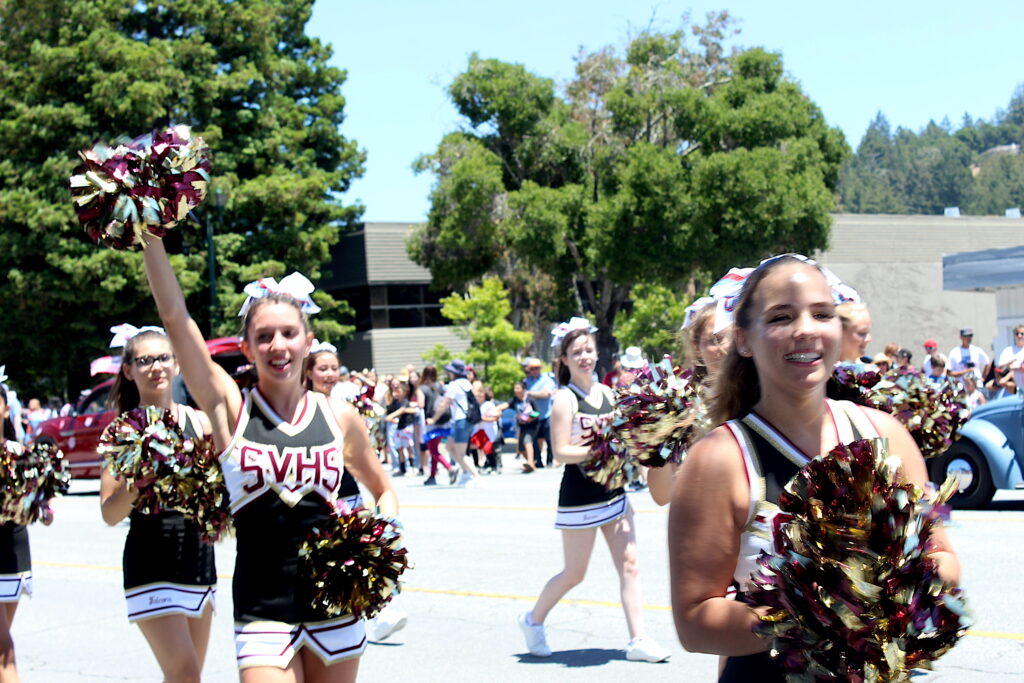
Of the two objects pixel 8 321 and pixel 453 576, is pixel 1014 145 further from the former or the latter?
pixel 453 576

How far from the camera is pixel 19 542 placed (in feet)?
17.6

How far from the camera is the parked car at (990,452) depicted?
11.6 meters

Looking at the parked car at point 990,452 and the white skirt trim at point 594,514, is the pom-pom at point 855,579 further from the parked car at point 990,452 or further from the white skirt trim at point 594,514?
the parked car at point 990,452

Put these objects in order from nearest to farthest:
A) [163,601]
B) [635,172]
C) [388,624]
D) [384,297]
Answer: [163,601]
[388,624]
[635,172]
[384,297]

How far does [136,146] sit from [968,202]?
152 m

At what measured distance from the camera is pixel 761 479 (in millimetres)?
2564

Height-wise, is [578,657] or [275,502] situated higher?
[275,502]

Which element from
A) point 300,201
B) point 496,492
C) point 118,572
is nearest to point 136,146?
point 118,572

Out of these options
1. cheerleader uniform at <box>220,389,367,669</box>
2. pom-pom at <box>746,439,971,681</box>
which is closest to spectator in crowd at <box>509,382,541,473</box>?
cheerleader uniform at <box>220,389,367,669</box>

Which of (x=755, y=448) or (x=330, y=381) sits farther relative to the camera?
(x=330, y=381)

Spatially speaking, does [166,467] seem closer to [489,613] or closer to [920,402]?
[920,402]

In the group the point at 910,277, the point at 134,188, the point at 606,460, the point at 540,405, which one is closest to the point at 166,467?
the point at 134,188

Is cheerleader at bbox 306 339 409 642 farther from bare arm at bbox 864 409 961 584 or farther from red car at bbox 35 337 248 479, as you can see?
red car at bbox 35 337 248 479

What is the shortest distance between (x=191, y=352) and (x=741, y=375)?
1.90 meters
